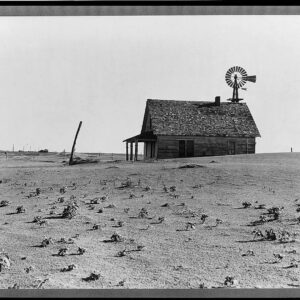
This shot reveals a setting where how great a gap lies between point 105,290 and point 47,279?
40.3 inches

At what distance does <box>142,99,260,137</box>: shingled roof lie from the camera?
32188 millimetres

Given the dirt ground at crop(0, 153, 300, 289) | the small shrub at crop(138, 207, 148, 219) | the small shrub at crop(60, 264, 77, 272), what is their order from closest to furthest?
1. the dirt ground at crop(0, 153, 300, 289)
2. the small shrub at crop(60, 264, 77, 272)
3. the small shrub at crop(138, 207, 148, 219)

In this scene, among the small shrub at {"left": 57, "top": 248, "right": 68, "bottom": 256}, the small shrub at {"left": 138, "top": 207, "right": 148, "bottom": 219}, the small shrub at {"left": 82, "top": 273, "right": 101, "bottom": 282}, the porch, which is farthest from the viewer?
the porch

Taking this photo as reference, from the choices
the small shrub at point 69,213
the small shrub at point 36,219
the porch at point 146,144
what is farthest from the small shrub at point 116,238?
the porch at point 146,144

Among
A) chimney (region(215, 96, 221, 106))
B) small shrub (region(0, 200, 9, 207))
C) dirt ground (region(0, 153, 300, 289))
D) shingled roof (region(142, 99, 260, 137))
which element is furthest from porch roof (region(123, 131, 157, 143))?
small shrub (region(0, 200, 9, 207))

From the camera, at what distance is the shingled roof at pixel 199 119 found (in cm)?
3219

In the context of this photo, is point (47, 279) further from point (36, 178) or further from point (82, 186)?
point (36, 178)

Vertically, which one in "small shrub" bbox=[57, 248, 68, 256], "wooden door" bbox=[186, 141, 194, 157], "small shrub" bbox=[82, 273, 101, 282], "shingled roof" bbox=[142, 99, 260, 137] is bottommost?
"small shrub" bbox=[82, 273, 101, 282]

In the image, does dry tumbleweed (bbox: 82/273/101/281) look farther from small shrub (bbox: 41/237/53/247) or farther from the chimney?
the chimney

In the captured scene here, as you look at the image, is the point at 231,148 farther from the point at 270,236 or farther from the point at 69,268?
the point at 69,268

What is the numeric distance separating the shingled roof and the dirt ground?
15.1 meters

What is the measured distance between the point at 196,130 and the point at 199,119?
4.04 feet

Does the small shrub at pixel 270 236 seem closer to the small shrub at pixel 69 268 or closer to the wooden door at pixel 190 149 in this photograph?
the small shrub at pixel 69 268

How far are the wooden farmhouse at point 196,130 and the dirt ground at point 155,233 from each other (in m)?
14.8
